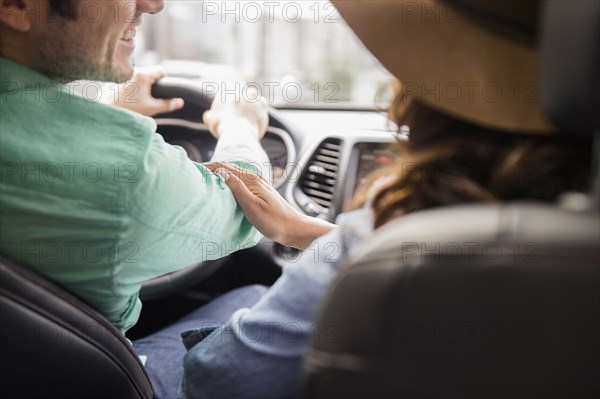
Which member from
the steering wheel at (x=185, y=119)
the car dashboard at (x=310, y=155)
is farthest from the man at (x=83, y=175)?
the car dashboard at (x=310, y=155)

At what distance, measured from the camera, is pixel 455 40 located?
78 cm

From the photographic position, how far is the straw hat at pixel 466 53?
751 mm

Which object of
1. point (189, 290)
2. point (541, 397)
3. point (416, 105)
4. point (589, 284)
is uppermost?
point (416, 105)

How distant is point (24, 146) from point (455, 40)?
2.07ft

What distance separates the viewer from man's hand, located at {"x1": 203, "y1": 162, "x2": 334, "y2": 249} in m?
1.26

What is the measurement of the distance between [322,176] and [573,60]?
152cm

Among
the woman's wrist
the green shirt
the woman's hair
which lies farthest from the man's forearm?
the woman's hair

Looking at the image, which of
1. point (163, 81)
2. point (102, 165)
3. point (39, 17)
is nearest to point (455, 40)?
point (102, 165)

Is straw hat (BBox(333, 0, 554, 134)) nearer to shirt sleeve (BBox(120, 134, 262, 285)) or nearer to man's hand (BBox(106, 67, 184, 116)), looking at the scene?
shirt sleeve (BBox(120, 134, 262, 285))

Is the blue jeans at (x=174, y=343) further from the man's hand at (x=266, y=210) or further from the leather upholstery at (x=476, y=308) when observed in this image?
the leather upholstery at (x=476, y=308)

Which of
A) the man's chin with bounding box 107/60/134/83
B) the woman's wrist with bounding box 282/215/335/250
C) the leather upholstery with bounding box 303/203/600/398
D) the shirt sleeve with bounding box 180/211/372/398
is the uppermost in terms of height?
the man's chin with bounding box 107/60/134/83

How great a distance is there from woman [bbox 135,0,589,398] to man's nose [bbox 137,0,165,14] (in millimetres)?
616

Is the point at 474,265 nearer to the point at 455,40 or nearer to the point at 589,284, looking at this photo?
the point at 589,284

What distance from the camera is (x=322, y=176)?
85.0 inches
